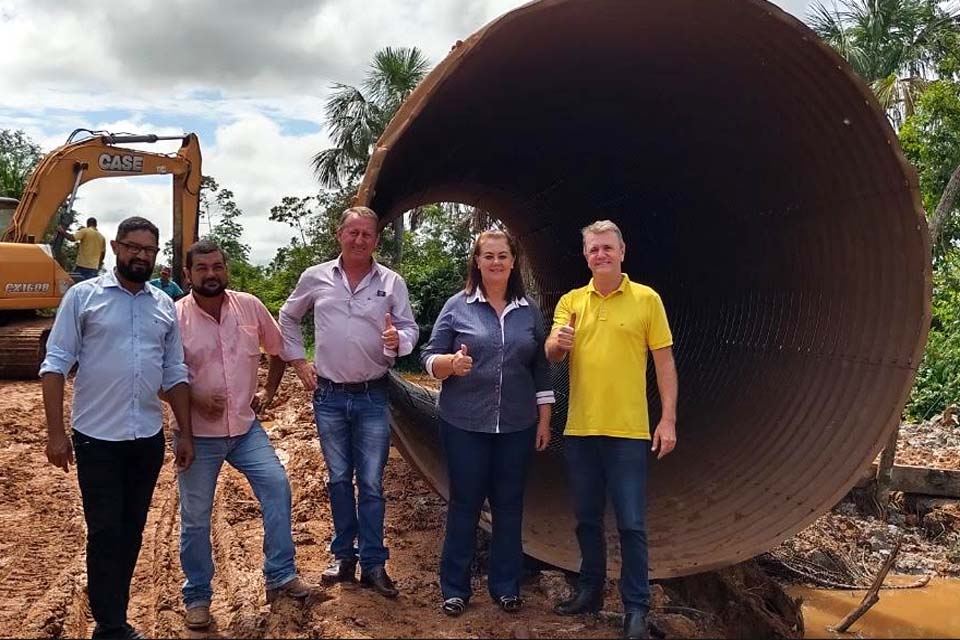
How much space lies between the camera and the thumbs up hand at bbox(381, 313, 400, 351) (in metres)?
3.85

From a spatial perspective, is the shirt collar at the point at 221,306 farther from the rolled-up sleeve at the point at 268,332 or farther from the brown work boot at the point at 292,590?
the brown work boot at the point at 292,590

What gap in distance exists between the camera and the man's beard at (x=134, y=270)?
11.3 ft

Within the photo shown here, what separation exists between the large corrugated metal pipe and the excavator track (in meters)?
6.07

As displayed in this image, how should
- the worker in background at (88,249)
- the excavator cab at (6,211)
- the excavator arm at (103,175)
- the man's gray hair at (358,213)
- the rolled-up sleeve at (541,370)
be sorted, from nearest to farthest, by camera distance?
1. the rolled-up sleeve at (541,370)
2. the man's gray hair at (358,213)
3. the excavator arm at (103,175)
4. the worker in background at (88,249)
5. the excavator cab at (6,211)

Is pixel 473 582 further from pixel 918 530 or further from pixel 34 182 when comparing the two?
pixel 34 182

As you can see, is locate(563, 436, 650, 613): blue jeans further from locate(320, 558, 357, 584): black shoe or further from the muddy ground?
locate(320, 558, 357, 584): black shoe

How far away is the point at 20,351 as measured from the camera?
1049 centimetres

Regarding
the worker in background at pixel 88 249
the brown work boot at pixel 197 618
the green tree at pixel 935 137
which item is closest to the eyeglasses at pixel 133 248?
the brown work boot at pixel 197 618

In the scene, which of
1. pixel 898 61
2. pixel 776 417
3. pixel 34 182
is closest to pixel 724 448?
pixel 776 417

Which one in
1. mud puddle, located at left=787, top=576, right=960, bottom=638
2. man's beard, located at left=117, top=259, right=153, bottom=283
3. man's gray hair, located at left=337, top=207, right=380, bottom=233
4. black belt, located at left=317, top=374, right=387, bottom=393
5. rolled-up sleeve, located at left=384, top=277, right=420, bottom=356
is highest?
man's gray hair, located at left=337, top=207, right=380, bottom=233

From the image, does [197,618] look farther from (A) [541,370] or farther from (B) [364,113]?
(B) [364,113]

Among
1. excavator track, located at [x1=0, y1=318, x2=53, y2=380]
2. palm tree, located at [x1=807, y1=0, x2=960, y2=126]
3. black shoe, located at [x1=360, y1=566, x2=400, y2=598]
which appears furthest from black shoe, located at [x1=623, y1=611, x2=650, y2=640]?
palm tree, located at [x1=807, y1=0, x2=960, y2=126]

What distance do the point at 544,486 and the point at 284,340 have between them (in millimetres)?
1987

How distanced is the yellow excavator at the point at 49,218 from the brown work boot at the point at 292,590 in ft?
26.2
